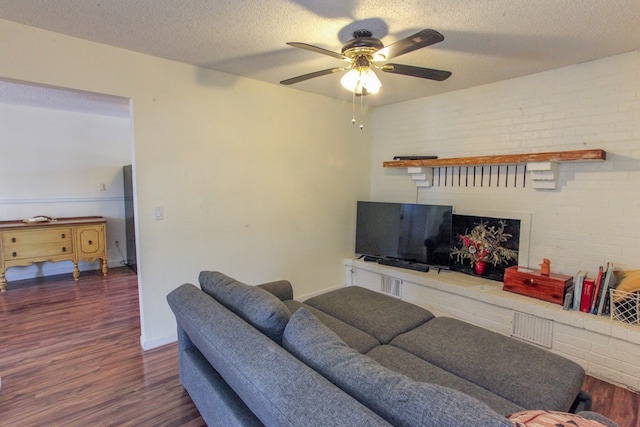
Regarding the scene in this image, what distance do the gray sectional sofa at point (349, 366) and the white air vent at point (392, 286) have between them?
44.5 inches

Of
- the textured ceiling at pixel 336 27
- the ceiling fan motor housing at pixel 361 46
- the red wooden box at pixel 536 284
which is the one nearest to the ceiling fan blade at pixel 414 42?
the ceiling fan motor housing at pixel 361 46

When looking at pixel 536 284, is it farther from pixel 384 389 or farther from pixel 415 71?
pixel 384 389

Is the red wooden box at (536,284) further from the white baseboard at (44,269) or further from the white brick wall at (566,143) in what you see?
the white baseboard at (44,269)

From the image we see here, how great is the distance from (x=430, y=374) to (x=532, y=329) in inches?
62.0

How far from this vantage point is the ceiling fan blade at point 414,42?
4.90ft

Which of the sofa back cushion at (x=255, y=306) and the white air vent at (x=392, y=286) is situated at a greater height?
the sofa back cushion at (x=255, y=306)

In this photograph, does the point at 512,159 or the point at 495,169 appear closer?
the point at 512,159

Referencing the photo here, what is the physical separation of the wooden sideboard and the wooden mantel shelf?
430 centimetres

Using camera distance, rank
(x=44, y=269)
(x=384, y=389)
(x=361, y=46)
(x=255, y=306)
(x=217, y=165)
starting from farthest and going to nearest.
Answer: (x=44, y=269), (x=217, y=165), (x=361, y=46), (x=255, y=306), (x=384, y=389)

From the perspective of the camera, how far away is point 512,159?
2.89m

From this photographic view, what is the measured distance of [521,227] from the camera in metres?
3.10

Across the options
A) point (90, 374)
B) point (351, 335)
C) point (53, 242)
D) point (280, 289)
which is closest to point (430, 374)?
point (351, 335)

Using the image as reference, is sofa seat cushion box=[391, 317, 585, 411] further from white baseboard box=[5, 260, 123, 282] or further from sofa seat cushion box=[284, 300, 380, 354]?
white baseboard box=[5, 260, 123, 282]

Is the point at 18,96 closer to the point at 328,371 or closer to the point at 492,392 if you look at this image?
the point at 328,371
